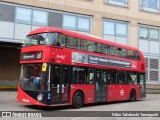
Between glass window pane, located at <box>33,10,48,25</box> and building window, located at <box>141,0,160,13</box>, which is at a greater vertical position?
building window, located at <box>141,0,160,13</box>

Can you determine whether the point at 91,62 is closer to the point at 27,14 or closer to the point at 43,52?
the point at 43,52

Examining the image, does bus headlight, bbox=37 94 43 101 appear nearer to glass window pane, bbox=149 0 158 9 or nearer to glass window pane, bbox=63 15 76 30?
glass window pane, bbox=63 15 76 30

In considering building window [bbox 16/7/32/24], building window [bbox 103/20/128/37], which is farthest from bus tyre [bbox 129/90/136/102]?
building window [bbox 16/7/32/24]

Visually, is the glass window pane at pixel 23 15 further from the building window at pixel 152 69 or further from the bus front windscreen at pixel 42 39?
the building window at pixel 152 69

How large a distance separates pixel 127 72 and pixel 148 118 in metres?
8.15

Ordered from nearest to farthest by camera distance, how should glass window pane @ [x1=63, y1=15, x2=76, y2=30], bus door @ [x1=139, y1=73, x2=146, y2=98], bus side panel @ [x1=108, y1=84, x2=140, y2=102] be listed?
bus side panel @ [x1=108, y1=84, x2=140, y2=102] < bus door @ [x1=139, y1=73, x2=146, y2=98] < glass window pane @ [x1=63, y1=15, x2=76, y2=30]

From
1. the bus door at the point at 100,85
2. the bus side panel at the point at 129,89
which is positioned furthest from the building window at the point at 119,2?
the bus door at the point at 100,85

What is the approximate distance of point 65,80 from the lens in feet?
48.9

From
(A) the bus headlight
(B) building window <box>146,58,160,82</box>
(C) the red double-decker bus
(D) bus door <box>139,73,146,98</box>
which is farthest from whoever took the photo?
(B) building window <box>146,58,160,82</box>

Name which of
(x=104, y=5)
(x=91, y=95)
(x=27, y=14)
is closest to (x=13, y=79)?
(x=27, y=14)

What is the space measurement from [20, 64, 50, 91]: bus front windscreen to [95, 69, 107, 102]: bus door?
14.0 feet

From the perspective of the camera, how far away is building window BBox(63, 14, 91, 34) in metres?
26.9

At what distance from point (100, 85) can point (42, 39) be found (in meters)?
5.02

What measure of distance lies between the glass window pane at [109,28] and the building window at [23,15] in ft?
26.7
